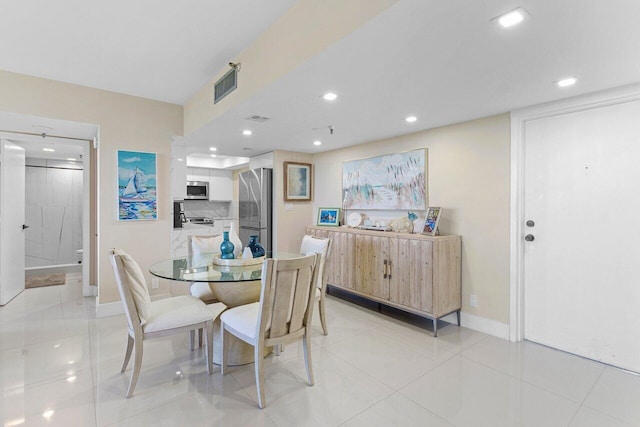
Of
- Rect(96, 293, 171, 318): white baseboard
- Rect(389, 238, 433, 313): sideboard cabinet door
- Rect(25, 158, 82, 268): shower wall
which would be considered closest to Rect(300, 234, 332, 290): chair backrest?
Rect(389, 238, 433, 313): sideboard cabinet door

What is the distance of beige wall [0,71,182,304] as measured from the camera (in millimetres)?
3158

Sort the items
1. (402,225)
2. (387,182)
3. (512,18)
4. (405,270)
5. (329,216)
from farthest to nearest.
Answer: (329,216), (387,182), (402,225), (405,270), (512,18)

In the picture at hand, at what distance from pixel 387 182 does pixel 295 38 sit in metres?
2.45

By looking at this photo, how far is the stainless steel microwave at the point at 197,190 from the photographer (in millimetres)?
6691

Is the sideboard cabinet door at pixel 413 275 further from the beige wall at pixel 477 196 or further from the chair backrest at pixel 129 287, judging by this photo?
the chair backrest at pixel 129 287

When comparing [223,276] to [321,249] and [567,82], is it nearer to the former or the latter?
[321,249]

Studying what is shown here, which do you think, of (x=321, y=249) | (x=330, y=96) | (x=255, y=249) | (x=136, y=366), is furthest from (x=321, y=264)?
(x=136, y=366)

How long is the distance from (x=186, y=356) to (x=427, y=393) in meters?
1.91

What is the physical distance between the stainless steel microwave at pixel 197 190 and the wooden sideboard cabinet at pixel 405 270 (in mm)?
4007

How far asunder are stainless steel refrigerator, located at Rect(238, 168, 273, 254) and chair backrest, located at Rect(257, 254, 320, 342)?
282 cm

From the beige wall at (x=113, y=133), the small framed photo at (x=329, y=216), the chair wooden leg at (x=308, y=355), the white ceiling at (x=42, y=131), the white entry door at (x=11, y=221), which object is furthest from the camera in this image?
the small framed photo at (x=329, y=216)

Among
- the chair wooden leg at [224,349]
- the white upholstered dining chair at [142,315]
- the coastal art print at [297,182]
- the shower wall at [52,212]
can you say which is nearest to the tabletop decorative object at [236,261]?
the white upholstered dining chair at [142,315]

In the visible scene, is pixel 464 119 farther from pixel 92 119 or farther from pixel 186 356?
pixel 92 119

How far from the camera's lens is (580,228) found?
2639 millimetres
